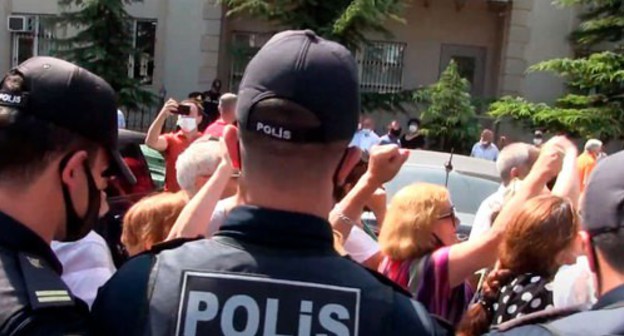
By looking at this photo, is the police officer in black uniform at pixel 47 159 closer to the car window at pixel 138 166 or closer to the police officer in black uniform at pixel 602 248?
the police officer in black uniform at pixel 602 248

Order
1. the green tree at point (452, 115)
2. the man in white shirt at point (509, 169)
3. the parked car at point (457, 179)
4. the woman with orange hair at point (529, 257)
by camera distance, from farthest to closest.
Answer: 1. the green tree at point (452, 115)
2. the parked car at point (457, 179)
3. the man in white shirt at point (509, 169)
4. the woman with orange hair at point (529, 257)

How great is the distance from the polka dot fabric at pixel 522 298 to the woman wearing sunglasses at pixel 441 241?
0.46ft

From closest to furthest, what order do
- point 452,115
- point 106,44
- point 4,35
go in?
point 452,115
point 106,44
point 4,35

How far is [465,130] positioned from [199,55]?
6.61 meters

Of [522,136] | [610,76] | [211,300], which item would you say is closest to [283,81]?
[211,300]

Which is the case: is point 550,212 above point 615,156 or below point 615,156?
below

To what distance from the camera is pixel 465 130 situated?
18.5 m

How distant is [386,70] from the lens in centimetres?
2092

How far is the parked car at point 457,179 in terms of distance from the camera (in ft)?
25.0

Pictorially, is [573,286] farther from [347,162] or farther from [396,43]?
[396,43]

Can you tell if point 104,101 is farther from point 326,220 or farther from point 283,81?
point 326,220

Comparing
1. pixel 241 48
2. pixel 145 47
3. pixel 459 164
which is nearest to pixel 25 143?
pixel 459 164

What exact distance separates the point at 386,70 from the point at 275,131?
1949cm

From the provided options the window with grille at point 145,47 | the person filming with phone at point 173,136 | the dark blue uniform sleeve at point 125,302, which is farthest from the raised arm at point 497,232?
the window with grille at point 145,47
